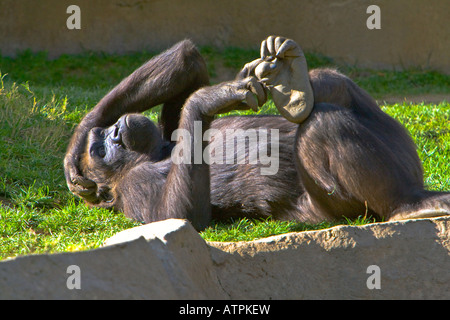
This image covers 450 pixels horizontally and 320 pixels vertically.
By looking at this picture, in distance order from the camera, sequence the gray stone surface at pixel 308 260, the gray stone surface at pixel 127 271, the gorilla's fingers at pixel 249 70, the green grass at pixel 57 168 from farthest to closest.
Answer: the green grass at pixel 57 168
the gorilla's fingers at pixel 249 70
the gray stone surface at pixel 308 260
the gray stone surface at pixel 127 271

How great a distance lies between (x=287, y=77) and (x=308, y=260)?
39.3 inches

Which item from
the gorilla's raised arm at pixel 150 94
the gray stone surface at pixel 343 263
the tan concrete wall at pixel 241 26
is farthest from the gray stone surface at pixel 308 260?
the tan concrete wall at pixel 241 26

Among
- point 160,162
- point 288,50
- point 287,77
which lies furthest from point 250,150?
point 288,50

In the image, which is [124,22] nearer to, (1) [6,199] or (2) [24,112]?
(2) [24,112]

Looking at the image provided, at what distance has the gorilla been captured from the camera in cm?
341

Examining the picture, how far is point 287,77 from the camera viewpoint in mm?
3408

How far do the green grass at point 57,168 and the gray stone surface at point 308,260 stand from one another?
0.50 metres

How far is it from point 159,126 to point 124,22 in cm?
626

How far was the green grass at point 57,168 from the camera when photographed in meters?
3.62

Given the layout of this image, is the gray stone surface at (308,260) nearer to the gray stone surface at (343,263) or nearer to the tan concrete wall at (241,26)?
the gray stone surface at (343,263)

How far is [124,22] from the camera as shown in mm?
10266
